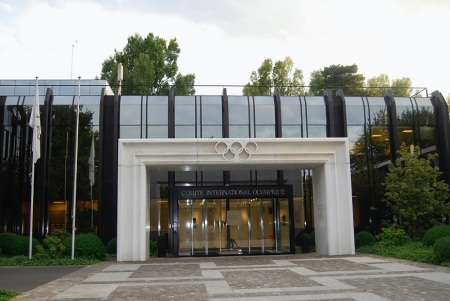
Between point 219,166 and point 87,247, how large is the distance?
7473 millimetres

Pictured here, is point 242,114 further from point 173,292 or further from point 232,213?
point 173,292

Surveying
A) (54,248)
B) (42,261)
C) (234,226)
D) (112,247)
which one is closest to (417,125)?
(234,226)

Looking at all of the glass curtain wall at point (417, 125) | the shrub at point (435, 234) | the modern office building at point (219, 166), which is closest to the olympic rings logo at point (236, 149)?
the modern office building at point (219, 166)

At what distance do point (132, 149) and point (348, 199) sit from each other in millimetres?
10961

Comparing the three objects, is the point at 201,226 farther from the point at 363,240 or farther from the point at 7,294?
the point at 7,294

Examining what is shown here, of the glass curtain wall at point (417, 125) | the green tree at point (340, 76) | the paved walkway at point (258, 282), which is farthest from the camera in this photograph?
the green tree at point (340, 76)

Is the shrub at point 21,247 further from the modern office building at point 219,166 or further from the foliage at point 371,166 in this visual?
the foliage at point 371,166

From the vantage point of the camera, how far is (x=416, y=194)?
80.7 ft

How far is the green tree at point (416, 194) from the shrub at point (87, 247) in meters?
15.4

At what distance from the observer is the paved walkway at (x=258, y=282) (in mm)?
11633

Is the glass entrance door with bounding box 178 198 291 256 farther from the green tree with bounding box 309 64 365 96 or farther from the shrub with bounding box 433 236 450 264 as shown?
the green tree with bounding box 309 64 365 96

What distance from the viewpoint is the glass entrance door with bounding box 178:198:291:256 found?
26.4 meters

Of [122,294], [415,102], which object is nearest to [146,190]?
[122,294]

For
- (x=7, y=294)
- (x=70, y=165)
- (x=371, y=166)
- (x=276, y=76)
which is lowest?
(x=7, y=294)
